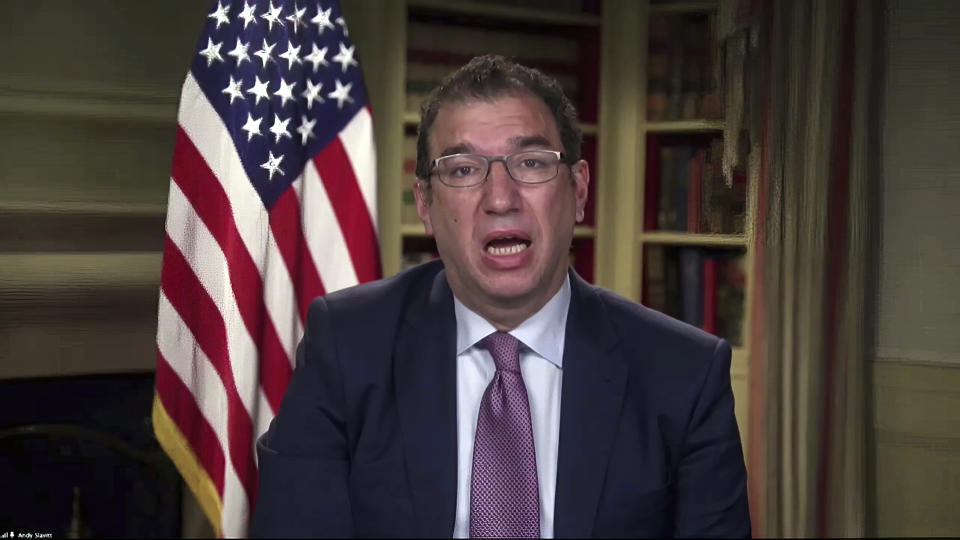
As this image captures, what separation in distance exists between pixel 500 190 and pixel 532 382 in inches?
11.6

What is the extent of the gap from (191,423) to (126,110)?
0.89 m

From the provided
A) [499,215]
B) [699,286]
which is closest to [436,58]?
[699,286]

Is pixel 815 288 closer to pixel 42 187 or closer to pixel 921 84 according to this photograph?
pixel 921 84

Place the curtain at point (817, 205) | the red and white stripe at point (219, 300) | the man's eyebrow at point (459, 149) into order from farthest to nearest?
the curtain at point (817, 205) → the red and white stripe at point (219, 300) → the man's eyebrow at point (459, 149)

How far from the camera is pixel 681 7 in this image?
3.33 meters

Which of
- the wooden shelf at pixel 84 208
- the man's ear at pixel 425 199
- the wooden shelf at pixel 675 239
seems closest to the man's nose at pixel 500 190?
the man's ear at pixel 425 199

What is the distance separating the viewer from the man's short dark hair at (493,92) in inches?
58.1

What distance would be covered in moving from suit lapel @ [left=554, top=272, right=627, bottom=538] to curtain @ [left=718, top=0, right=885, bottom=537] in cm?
107

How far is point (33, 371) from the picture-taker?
2.43 meters

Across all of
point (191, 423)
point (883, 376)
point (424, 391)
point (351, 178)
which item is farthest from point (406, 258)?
point (424, 391)

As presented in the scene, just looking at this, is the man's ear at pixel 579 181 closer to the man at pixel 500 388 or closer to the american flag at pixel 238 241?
the man at pixel 500 388

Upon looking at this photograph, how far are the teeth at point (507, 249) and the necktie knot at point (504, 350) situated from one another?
4.9 inches

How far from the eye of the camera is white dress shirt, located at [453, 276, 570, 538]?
140cm

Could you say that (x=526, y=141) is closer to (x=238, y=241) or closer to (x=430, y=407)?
(x=430, y=407)
